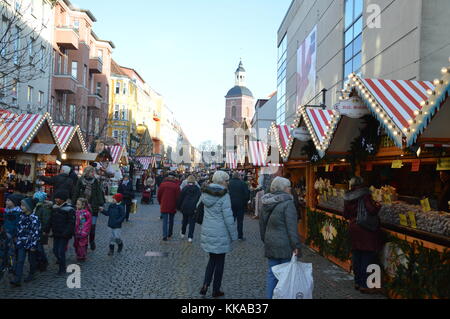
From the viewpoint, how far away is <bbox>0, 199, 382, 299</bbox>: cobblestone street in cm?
688

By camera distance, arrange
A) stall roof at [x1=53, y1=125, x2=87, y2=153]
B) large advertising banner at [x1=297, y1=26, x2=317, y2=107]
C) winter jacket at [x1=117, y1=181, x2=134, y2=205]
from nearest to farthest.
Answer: winter jacket at [x1=117, y1=181, x2=134, y2=205] → stall roof at [x1=53, y1=125, x2=87, y2=153] → large advertising banner at [x1=297, y1=26, x2=317, y2=107]

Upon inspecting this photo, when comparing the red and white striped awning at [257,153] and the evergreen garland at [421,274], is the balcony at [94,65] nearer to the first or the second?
the red and white striped awning at [257,153]

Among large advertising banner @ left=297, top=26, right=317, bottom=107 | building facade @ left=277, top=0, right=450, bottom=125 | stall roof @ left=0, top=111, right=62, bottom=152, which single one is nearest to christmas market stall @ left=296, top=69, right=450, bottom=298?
building facade @ left=277, top=0, right=450, bottom=125

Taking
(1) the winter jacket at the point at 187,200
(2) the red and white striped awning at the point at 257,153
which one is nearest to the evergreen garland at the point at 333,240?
(1) the winter jacket at the point at 187,200

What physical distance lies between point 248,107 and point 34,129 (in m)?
106

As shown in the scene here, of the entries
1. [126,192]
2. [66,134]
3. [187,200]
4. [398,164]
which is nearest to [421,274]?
[398,164]

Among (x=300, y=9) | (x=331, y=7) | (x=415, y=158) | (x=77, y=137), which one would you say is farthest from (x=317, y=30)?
(x=415, y=158)

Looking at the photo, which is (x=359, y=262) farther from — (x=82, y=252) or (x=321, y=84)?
(x=321, y=84)

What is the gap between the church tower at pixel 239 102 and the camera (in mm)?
117625

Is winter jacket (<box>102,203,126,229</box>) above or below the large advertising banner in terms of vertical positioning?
below

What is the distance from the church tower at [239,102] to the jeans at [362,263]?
109 m

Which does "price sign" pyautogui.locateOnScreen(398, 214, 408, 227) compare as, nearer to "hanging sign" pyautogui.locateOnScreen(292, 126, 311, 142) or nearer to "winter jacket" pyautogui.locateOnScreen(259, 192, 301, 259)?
"winter jacket" pyautogui.locateOnScreen(259, 192, 301, 259)

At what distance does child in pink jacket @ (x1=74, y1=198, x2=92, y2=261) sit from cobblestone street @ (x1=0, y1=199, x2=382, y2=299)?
258 mm

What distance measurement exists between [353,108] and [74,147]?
1439 centimetres
